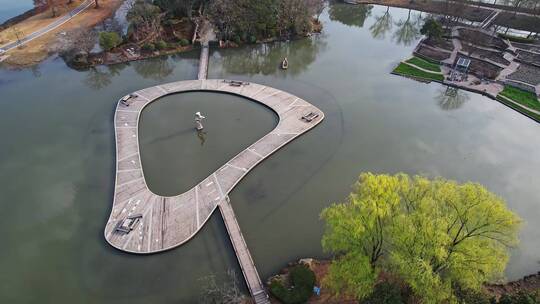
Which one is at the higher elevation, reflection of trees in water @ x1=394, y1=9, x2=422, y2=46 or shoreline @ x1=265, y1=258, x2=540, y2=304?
reflection of trees in water @ x1=394, y1=9, x2=422, y2=46

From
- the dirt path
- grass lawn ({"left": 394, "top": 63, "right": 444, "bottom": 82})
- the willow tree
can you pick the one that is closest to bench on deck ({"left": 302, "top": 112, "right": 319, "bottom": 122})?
the willow tree

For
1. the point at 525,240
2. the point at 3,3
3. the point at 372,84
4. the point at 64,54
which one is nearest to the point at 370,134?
the point at 372,84

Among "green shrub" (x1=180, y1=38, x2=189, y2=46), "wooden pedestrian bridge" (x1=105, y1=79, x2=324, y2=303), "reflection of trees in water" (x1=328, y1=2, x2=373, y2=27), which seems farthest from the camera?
"reflection of trees in water" (x1=328, y1=2, x2=373, y2=27)

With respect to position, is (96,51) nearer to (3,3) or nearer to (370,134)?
(3,3)

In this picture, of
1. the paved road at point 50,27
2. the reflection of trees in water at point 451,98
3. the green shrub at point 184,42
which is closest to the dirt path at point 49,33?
the paved road at point 50,27

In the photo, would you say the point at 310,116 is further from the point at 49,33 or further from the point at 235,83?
the point at 49,33

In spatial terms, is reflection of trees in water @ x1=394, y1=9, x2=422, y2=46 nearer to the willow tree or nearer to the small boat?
the small boat

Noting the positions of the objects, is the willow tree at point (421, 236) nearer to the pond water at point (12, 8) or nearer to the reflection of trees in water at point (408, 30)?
the reflection of trees in water at point (408, 30)
